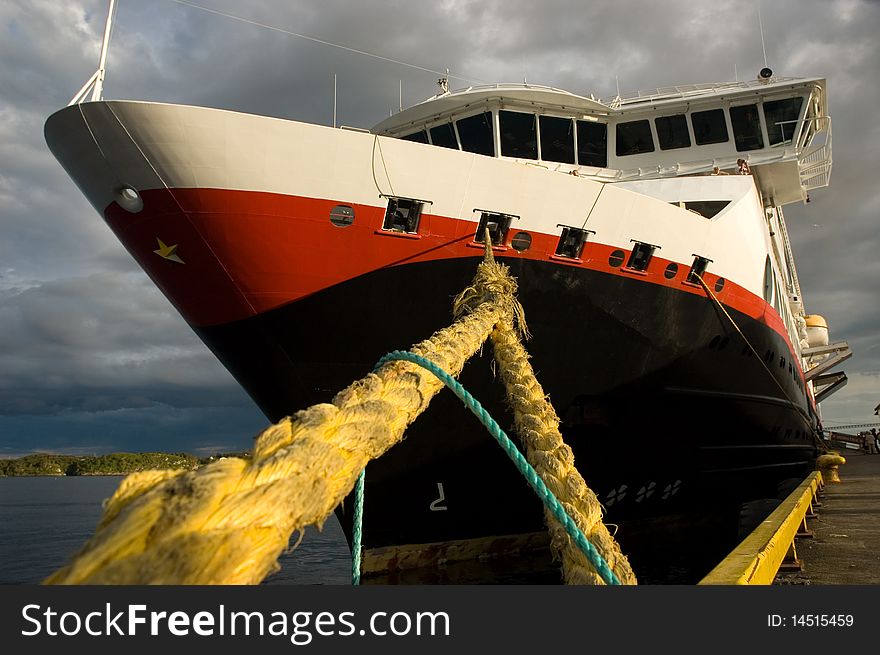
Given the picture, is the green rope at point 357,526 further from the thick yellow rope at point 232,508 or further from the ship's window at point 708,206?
the ship's window at point 708,206

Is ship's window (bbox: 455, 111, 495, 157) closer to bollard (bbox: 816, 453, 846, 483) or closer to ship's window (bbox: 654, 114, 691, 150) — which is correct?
ship's window (bbox: 654, 114, 691, 150)

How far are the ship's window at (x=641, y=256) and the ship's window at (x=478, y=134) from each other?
442cm

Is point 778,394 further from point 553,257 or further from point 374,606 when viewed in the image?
point 374,606

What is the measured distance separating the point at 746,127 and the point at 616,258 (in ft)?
22.5

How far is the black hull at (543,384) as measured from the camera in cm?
655

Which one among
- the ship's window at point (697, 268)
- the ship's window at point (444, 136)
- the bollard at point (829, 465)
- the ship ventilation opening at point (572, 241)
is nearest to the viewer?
the ship ventilation opening at point (572, 241)

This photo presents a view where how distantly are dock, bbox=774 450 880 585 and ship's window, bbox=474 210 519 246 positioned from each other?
13.9 feet

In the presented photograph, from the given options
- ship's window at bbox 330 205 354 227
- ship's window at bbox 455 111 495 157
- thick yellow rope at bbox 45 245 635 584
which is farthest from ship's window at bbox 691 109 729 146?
thick yellow rope at bbox 45 245 635 584

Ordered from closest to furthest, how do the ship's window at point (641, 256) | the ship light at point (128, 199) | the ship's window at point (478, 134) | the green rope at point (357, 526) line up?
the green rope at point (357, 526) → the ship light at point (128, 199) → the ship's window at point (641, 256) → the ship's window at point (478, 134)

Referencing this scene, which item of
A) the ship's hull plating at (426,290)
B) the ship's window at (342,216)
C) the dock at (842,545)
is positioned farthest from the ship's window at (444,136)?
the dock at (842,545)

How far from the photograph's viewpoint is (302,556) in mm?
17609

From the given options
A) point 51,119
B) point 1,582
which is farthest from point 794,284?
point 1,582

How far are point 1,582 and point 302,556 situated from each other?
745cm

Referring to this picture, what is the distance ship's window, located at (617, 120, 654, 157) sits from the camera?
11.6 metres
